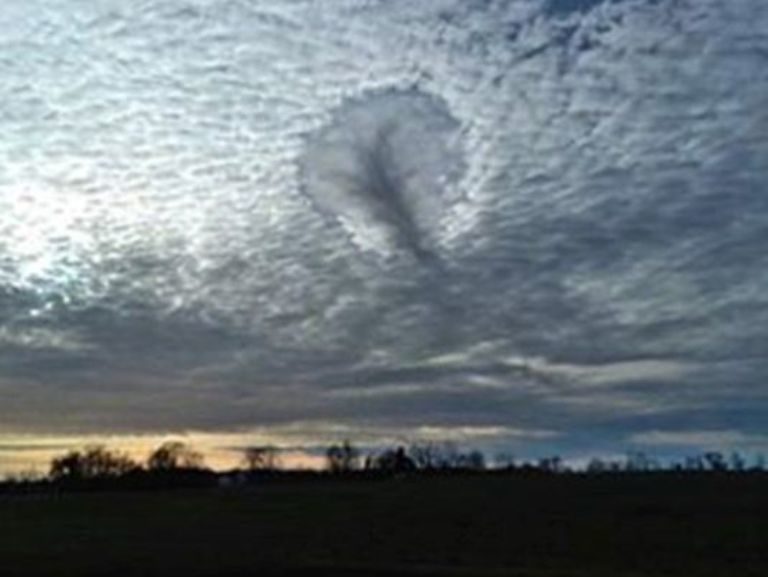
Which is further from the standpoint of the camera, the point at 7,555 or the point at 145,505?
the point at 145,505

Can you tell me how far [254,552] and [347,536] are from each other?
41.5 ft

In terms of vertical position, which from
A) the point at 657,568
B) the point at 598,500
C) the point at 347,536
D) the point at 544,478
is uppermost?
the point at 544,478

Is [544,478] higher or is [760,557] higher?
[544,478]

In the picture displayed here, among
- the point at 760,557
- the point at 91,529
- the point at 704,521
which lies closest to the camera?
the point at 760,557

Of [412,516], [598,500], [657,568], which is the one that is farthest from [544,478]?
[657,568]

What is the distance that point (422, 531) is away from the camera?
7450 centimetres

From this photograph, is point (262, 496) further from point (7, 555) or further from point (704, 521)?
point (7, 555)

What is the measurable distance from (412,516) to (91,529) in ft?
64.3

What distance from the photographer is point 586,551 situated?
6059cm

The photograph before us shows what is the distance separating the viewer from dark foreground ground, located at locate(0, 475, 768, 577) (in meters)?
50.9

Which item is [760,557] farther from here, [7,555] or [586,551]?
[7,555]

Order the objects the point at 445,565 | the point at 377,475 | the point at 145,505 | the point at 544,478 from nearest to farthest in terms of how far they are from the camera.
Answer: the point at 445,565, the point at 145,505, the point at 544,478, the point at 377,475

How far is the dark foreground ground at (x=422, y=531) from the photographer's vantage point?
2005 inches

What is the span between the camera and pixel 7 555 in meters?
60.4
